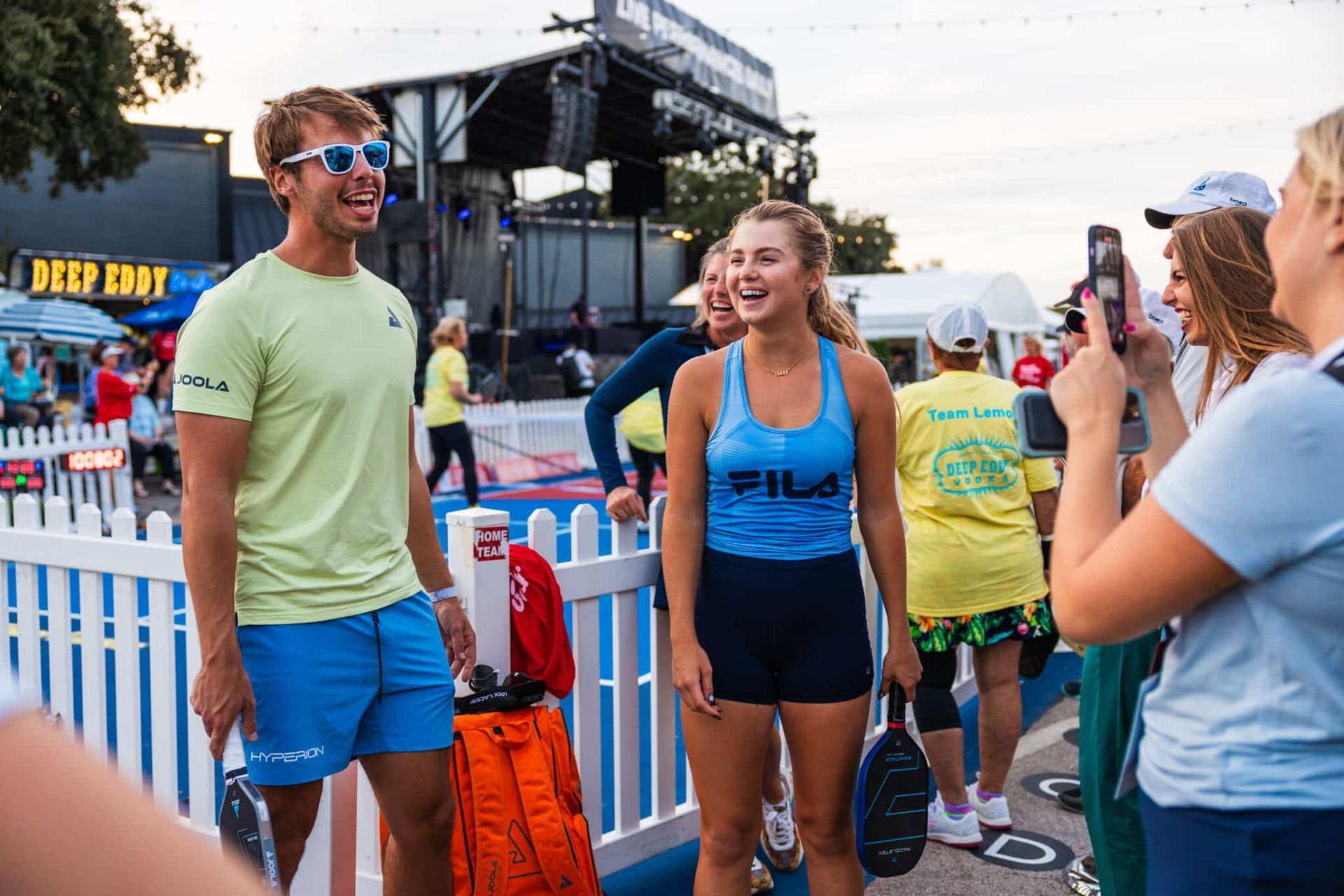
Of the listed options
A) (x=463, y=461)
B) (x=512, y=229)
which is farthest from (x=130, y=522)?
(x=512, y=229)

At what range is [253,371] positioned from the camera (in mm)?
2260

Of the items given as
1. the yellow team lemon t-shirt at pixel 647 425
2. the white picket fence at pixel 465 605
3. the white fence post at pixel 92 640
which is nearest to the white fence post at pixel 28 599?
the white picket fence at pixel 465 605

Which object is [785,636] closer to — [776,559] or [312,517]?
[776,559]

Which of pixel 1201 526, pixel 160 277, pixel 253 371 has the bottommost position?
pixel 1201 526

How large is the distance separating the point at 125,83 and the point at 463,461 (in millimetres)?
7541

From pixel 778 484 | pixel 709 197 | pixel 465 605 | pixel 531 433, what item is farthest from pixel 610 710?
pixel 709 197

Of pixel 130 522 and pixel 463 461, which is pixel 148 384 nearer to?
pixel 463 461

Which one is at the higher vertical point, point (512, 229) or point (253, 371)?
point (512, 229)

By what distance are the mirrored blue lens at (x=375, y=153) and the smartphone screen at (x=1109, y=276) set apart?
1545mm

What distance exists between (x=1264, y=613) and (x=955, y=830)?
2862 mm

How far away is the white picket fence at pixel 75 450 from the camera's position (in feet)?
32.5

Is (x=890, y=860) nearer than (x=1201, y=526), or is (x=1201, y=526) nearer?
(x=1201, y=526)

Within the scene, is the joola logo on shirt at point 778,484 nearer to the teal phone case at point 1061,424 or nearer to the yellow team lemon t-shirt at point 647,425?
the teal phone case at point 1061,424

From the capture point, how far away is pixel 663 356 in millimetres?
3779
